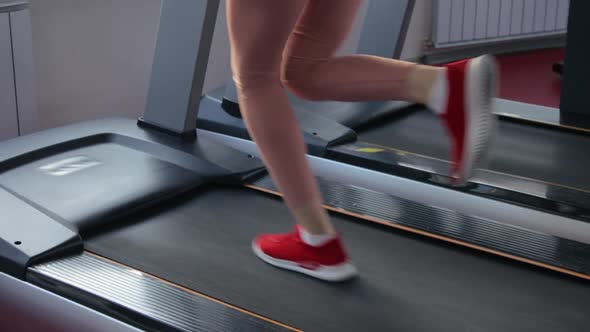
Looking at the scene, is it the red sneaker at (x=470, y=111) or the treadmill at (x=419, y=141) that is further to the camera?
the treadmill at (x=419, y=141)

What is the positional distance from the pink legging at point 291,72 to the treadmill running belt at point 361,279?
22cm

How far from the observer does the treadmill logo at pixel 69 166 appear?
2.05m

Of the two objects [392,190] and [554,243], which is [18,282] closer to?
[392,190]

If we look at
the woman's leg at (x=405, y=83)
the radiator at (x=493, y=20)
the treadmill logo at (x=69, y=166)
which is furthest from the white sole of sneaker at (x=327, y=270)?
the radiator at (x=493, y=20)

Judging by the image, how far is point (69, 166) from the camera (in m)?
2.09

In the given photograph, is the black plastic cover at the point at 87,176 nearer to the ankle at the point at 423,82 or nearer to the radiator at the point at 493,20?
the ankle at the point at 423,82

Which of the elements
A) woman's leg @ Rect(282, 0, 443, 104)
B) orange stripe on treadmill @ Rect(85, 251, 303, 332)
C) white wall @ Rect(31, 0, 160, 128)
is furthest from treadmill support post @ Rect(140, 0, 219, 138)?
woman's leg @ Rect(282, 0, 443, 104)

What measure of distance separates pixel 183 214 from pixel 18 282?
0.44 metres

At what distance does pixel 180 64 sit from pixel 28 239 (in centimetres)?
81

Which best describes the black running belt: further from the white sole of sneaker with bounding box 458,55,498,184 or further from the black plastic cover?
the white sole of sneaker with bounding box 458,55,498,184

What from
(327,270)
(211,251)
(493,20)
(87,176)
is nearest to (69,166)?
(87,176)

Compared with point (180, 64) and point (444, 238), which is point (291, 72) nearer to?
point (444, 238)

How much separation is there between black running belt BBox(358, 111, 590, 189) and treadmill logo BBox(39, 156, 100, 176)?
0.90 m

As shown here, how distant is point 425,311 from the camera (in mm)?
1457
